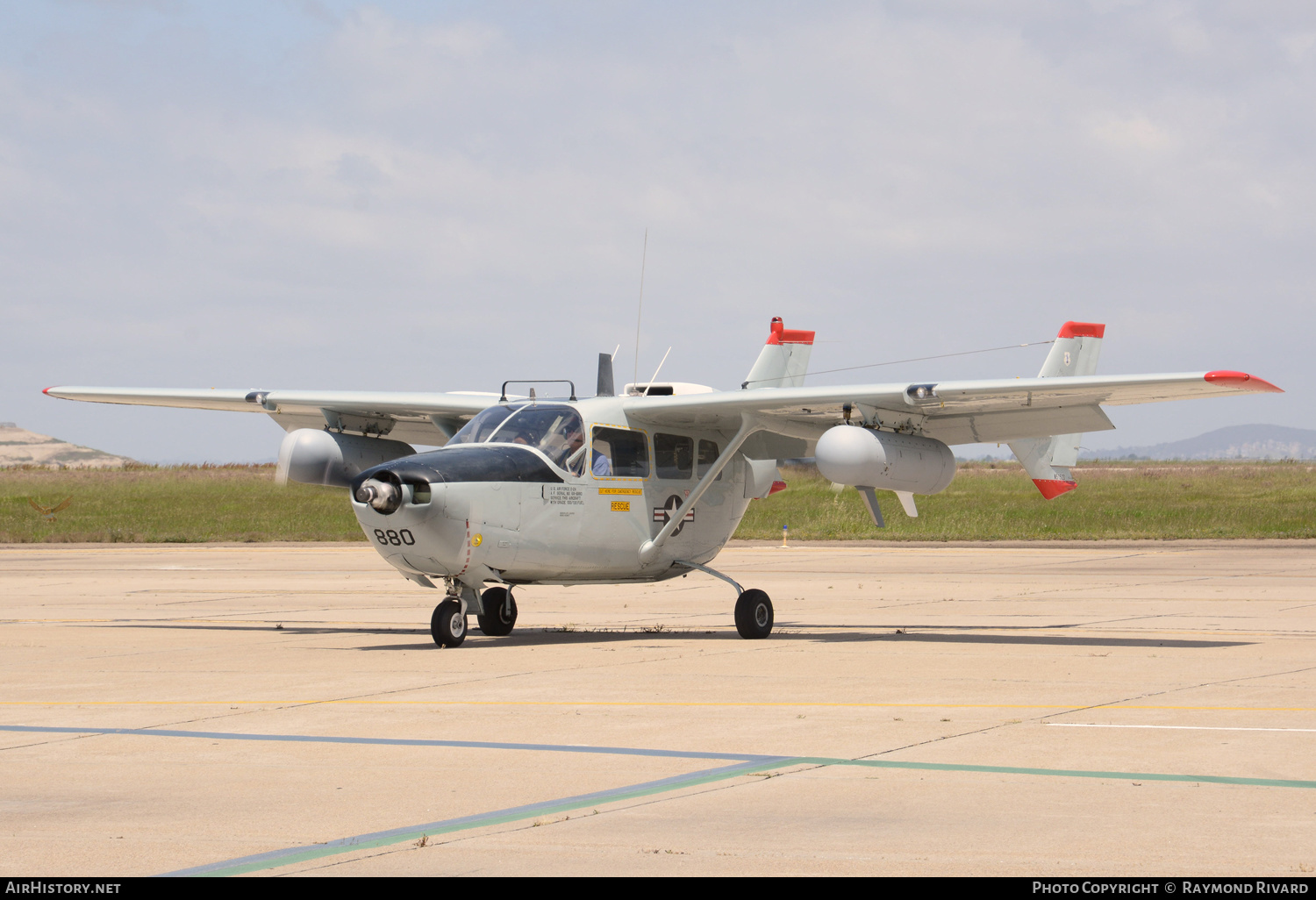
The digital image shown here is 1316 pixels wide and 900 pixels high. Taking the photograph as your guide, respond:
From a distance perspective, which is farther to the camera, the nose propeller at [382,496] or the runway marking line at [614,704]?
the nose propeller at [382,496]

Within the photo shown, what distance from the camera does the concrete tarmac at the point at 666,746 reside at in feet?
20.8

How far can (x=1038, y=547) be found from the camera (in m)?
40.5

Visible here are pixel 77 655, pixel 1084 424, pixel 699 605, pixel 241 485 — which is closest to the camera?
pixel 77 655

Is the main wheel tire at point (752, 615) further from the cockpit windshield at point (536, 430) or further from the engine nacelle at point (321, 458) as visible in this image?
the engine nacelle at point (321, 458)

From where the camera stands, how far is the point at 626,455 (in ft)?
57.8

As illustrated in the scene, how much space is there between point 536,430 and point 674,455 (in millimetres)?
2350

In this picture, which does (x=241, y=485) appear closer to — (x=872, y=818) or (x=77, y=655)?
(x=77, y=655)

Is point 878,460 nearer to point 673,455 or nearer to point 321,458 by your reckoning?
point 673,455

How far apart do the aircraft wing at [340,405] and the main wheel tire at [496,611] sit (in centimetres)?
276

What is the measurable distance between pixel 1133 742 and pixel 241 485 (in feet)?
219

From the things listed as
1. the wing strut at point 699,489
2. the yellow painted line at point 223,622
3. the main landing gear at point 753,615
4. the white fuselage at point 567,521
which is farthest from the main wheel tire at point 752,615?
the yellow painted line at point 223,622

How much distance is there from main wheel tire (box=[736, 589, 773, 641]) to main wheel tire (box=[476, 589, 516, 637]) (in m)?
2.84

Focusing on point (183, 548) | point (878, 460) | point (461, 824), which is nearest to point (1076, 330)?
point (878, 460)

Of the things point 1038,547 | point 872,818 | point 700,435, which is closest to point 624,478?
point 700,435
